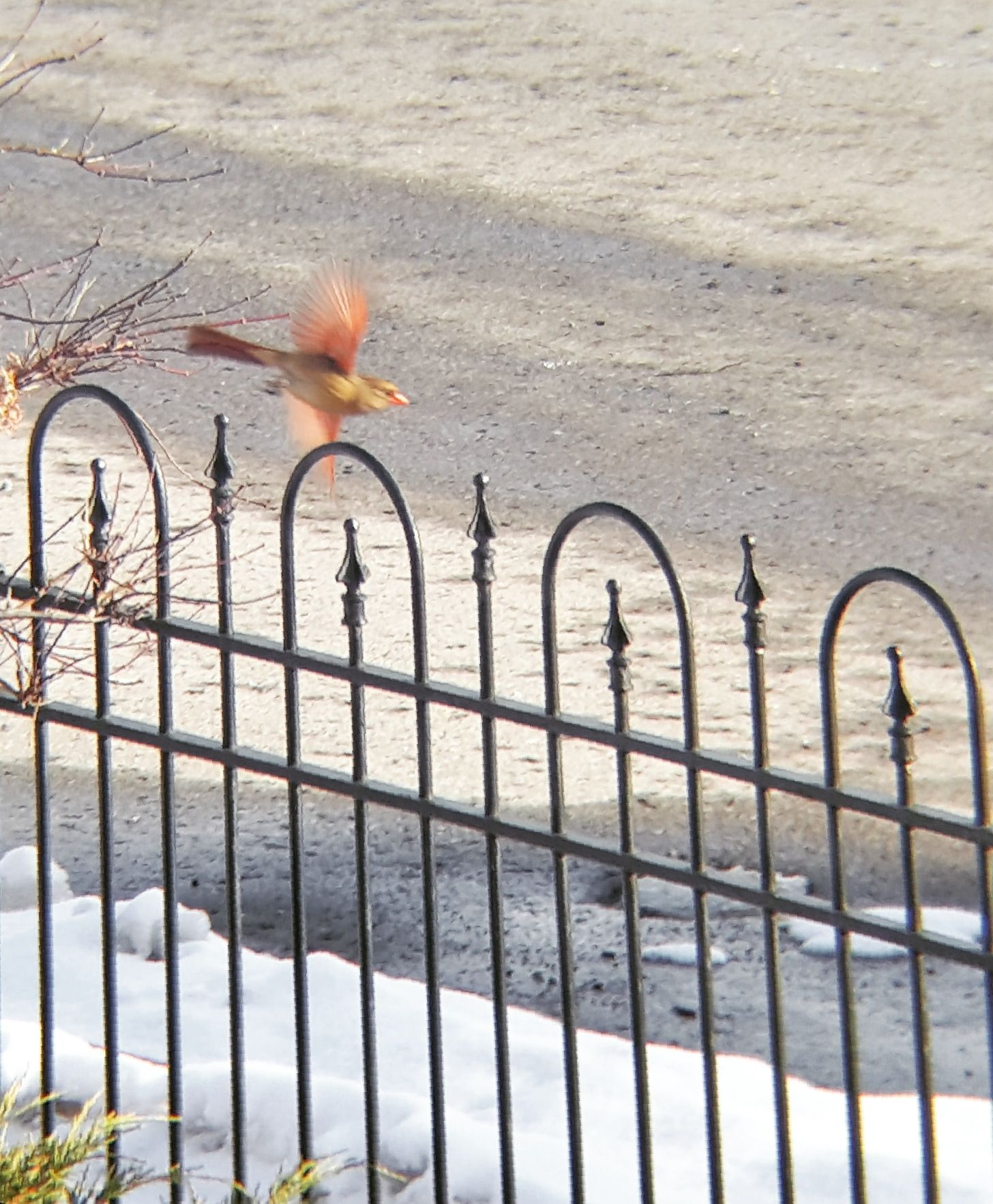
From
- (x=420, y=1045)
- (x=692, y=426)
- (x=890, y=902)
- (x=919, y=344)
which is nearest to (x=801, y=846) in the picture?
(x=890, y=902)

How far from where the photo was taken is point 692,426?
8164 mm

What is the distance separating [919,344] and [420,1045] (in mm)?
5071

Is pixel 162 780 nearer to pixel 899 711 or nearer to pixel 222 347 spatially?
pixel 222 347

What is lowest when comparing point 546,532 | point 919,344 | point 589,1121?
point 589,1121

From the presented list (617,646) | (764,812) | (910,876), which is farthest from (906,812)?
(617,646)

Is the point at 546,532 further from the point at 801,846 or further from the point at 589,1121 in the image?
the point at 589,1121

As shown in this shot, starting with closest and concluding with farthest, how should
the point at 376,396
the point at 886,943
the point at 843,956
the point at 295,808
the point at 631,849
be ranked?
the point at 843,956
the point at 631,849
the point at 295,808
the point at 376,396
the point at 886,943

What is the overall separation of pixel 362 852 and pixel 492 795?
23 cm

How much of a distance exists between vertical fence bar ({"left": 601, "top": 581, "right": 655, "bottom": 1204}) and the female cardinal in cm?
85

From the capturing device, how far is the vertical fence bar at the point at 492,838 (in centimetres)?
326

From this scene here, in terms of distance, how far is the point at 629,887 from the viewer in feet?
10.8

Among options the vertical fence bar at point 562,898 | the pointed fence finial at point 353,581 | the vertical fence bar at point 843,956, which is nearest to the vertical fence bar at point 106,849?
the pointed fence finial at point 353,581

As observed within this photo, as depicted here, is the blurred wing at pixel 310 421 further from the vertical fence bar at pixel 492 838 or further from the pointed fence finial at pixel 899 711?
the pointed fence finial at pixel 899 711

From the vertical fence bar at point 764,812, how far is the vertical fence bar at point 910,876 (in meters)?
0.18
